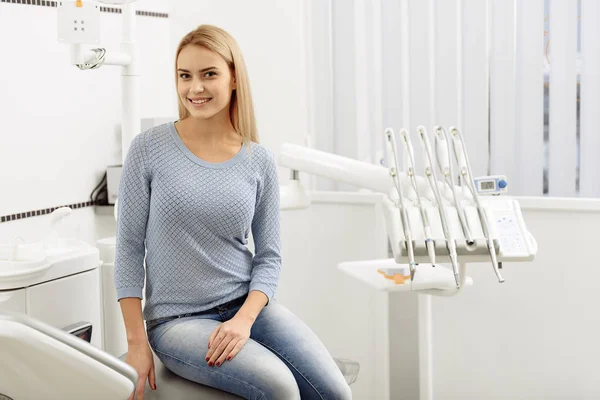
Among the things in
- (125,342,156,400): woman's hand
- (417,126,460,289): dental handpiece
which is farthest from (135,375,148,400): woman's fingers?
(417,126,460,289): dental handpiece

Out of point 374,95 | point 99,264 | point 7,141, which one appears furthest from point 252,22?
point 99,264

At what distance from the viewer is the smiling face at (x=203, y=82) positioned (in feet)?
6.10

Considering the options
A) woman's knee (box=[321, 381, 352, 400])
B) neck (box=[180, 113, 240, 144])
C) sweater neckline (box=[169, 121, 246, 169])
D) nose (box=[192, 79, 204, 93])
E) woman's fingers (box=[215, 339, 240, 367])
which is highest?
nose (box=[192, 79, 204, 93])

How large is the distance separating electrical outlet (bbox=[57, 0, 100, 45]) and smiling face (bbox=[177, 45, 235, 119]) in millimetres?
420

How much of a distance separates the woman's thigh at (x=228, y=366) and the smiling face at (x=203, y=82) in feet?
1.61

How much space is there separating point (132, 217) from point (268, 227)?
34 cm

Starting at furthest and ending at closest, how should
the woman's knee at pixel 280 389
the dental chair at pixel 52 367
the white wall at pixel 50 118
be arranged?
the white wall at pixel 50 118 → the woman's knee at pixel 280 389 → the dental chair at pixel 52 367

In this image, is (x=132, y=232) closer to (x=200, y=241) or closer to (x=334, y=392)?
(x=200, y=241)

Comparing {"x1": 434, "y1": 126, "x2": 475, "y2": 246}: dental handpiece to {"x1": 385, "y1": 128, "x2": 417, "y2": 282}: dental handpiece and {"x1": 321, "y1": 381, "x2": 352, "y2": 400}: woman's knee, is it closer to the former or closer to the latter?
A: {"x1": 385, "y1": 128, "x2": 417, "y2": 282}: dental handpiece

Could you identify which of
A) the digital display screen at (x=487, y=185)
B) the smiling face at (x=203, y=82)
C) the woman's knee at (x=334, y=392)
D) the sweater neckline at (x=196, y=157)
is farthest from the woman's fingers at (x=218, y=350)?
the digital display screen at (x=487, y=185)

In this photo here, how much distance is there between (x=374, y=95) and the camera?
2906 mm

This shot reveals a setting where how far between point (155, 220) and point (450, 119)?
4.41 feet

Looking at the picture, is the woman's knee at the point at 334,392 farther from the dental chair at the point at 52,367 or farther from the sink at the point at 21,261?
the sink at the point at 21,261

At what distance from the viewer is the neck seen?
6.26 feet
